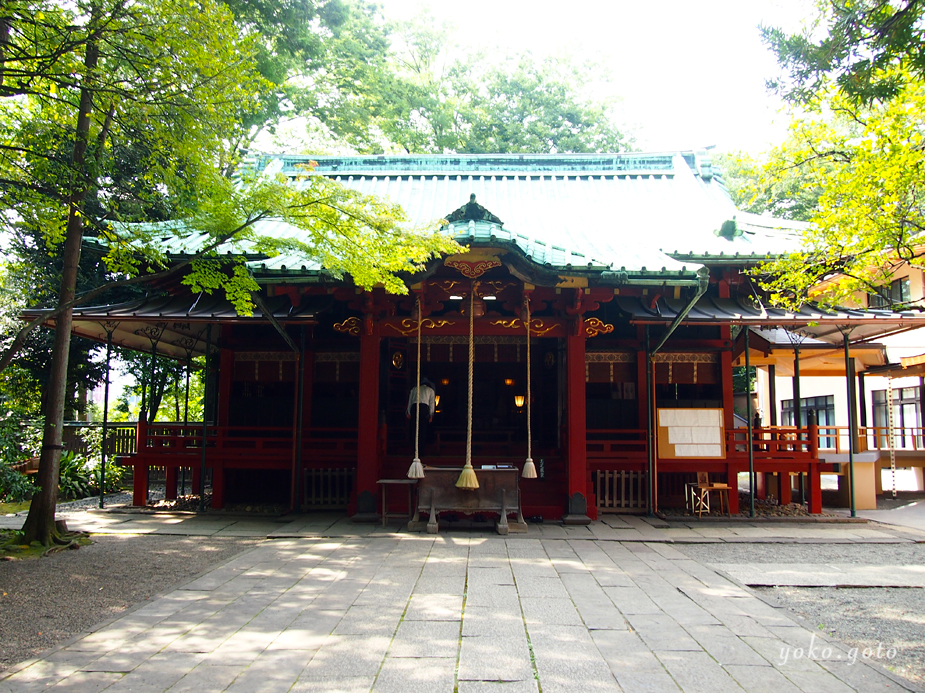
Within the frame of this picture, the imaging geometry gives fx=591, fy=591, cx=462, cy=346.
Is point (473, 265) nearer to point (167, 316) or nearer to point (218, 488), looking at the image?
point (167, 316)

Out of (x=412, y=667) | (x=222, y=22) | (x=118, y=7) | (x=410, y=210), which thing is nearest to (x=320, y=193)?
(x=222, y=22)

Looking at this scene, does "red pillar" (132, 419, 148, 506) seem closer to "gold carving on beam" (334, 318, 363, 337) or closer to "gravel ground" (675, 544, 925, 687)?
"gold carving on beam" (334, 318, 363, 337)

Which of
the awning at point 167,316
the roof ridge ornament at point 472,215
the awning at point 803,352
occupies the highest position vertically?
the roof ridge ornament at point 472,215

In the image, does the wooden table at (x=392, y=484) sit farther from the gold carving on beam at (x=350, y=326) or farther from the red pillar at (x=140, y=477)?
the red pillar at (x=140, y=477)

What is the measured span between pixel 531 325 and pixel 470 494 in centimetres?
290

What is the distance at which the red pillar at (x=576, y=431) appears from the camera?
9562 mm

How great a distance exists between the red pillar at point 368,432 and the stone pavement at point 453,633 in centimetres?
193

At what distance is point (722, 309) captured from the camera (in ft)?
34.3

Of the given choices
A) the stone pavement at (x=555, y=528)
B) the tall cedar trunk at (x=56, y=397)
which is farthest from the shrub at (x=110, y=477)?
the tall cedar trunk at (x=56, y=397)

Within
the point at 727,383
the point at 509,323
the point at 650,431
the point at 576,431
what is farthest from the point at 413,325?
the point at 727,383

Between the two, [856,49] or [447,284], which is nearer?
[856,49]

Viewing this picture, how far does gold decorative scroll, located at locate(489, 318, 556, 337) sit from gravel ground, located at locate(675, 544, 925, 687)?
3.79m

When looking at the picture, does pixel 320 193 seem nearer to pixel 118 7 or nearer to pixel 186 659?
pixel 118 7

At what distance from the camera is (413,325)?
9.73 meters
